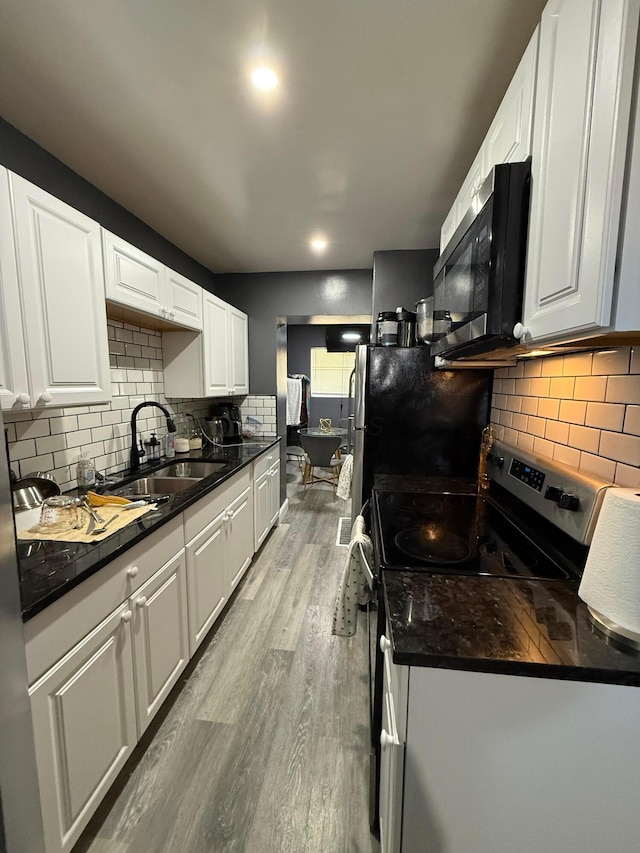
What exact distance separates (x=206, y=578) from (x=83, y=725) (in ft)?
2.73

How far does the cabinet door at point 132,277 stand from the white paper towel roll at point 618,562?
1.93 meters

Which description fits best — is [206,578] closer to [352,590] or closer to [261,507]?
[352,590]

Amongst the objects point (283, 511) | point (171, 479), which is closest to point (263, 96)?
point (171, 479)

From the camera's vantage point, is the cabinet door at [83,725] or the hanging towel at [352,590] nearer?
the cabinet door at [83,725]

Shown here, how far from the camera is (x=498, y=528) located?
1.33 meters

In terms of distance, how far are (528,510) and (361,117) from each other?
1672 mm

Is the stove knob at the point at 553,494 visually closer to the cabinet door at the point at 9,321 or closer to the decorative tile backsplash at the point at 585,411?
the decorative tile backsplash at the point at 585,411

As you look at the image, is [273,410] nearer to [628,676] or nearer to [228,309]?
[228,309]

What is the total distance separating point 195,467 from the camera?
244cm

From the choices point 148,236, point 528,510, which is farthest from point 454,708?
point 148,236

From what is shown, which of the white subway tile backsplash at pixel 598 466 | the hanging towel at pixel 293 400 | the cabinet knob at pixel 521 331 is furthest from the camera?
the hanging towel at pixel 293 400

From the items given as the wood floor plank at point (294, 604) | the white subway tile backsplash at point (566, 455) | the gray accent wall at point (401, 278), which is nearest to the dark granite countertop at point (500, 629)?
the white subway tile backsplash at point (566, 455)

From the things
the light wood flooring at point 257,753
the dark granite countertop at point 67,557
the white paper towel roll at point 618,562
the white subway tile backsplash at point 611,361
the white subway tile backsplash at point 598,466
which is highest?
the white subway tile backsplash at point 611,361

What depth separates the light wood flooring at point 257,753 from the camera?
3.78 feet
